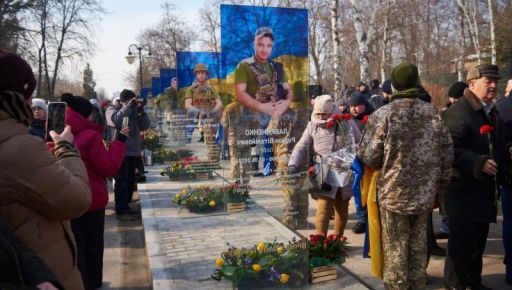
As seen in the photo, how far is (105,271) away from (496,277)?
13.6 feet

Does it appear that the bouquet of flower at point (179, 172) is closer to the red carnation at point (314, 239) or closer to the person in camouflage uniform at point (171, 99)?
the person in camouflage uniform at point (171, 99)

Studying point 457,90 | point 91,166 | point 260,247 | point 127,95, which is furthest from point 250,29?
point 127,95

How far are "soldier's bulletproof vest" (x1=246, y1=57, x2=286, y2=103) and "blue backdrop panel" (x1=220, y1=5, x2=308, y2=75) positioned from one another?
9 cm

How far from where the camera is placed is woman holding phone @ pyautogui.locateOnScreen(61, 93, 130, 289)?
383cm

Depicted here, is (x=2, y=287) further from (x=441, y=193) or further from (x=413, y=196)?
(x=441, y=193)

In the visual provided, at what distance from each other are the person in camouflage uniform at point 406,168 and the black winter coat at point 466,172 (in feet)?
1.43

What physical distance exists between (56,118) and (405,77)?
7.92 feet

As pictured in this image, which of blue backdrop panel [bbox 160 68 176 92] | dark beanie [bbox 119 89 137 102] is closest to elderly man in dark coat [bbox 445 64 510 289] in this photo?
dark beanie [bbox 119 89 137 102]

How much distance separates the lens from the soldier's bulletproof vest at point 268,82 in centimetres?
390

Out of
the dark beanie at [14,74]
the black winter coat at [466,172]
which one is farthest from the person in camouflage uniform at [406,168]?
the dark beanie at [14,74]

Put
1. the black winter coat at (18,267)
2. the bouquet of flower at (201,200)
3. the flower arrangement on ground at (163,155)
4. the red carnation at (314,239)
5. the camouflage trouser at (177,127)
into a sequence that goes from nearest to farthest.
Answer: the black winter coat at (18,267) → the red carnation at (314,239) → the bouquet of flower at (201,200) → the camouflage trouser at (177,127) → the flower arrangement on ground at (163,155)

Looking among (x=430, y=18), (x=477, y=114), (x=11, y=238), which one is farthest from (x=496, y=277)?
(x=430, y=18)

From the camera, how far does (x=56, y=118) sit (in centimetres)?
272

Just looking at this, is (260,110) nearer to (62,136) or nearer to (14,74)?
(62,136)
